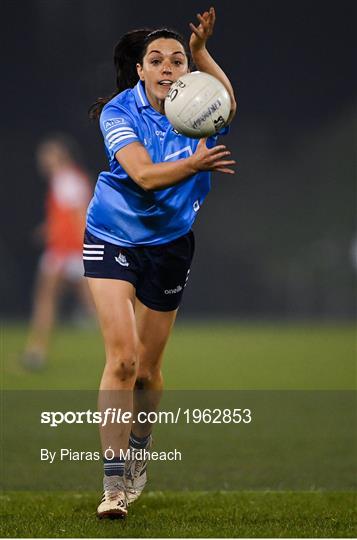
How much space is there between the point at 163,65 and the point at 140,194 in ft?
1.89

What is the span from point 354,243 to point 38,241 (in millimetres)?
7299

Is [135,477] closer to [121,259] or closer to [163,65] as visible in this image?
[121,259]

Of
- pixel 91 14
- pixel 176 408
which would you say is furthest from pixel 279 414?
pixel 91 14

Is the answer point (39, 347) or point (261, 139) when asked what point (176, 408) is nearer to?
point (39, 347)

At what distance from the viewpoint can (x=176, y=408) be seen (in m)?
8.23

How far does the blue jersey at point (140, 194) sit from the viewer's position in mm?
4508

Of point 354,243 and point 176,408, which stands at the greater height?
point 176,408

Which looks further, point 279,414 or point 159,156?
point 279,414

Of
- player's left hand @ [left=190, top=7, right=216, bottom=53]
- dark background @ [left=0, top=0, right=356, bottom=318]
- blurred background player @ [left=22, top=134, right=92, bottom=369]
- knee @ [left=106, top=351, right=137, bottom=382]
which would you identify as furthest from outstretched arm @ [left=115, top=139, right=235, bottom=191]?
dark background @ [left=0, top=0, right=356, bottom=318]

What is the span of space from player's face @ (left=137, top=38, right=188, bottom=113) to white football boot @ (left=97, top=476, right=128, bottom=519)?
5.49 feet

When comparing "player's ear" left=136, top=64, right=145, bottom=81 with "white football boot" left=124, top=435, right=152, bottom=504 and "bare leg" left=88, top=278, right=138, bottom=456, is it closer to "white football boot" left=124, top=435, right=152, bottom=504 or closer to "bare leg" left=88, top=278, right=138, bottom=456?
"bare leg" left=88, top=278, right=138, bottom=456

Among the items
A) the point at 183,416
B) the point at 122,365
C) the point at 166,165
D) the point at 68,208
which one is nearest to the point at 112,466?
the point at 122,365

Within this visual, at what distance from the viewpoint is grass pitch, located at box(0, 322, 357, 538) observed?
421cm

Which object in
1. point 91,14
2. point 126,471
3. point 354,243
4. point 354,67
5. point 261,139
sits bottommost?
point 354,243
